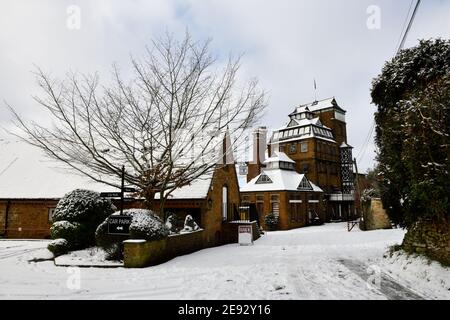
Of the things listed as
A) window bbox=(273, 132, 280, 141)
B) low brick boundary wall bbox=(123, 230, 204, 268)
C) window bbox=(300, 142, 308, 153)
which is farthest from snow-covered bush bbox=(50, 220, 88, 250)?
window bbox=(273, 132, 280, 141)

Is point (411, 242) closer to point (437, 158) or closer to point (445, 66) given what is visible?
point (437, 158)

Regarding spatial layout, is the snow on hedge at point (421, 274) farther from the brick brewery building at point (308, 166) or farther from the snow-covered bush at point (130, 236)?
the brick brewery building at point (308, 166)

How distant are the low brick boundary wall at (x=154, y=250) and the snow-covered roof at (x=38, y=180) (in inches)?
154

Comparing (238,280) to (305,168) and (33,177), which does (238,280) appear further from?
(305,168)

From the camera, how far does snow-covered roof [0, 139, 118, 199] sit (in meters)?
20.3

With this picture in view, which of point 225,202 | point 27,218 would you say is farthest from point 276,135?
point 27,218

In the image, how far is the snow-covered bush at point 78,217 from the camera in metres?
12.7

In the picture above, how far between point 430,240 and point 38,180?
910 inches

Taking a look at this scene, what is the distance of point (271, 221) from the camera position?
118ft

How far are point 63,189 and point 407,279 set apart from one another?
20.1 m

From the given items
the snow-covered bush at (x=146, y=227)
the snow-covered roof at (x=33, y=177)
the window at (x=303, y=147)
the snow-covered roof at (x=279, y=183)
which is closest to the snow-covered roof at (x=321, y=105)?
the window at (x=303, y=147)

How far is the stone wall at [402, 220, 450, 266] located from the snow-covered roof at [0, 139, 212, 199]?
10482 millimetres

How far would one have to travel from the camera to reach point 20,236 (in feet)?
65.2
